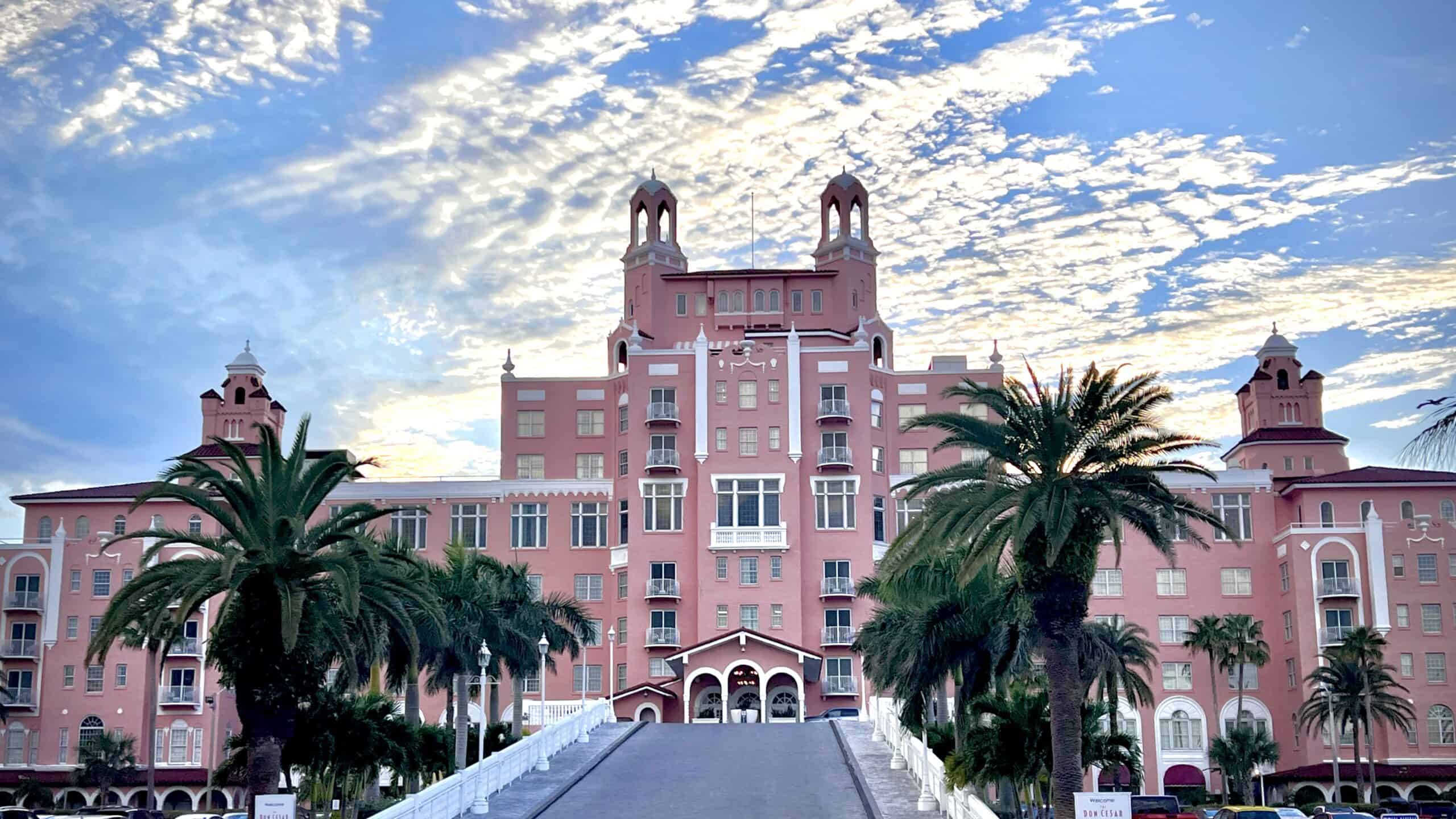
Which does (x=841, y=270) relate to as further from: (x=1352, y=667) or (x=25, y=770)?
(x=25, y=770)

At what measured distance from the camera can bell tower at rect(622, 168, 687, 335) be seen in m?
92.6

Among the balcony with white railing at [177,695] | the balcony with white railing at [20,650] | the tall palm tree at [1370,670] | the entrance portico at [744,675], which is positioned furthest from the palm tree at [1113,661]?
the balcony with white railing at [20,650]

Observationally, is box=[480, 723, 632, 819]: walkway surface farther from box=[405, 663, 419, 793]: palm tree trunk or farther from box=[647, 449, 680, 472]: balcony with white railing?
box=[647, 449, 680, 472]: balcony with white railing

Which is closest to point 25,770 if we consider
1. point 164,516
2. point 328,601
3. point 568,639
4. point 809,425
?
point 164,516

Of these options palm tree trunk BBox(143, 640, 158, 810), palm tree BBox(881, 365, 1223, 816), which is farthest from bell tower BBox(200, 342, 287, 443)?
palm tree BBox(881, 365, 1223, 816)

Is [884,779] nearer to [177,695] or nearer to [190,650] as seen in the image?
[190,650]

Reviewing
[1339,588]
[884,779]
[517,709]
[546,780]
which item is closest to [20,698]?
[517,709]

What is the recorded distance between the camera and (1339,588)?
77.2m

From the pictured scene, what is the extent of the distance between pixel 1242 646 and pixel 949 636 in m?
42.7

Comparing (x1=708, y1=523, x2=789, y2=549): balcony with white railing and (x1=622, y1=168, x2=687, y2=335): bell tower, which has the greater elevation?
(x1=622, y1=168, x2=687, y2=335): bell tower

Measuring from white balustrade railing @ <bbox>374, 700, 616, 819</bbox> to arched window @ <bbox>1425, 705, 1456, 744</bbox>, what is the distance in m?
44.0

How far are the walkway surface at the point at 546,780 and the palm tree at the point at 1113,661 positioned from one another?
1272 centimetres

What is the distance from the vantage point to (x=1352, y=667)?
69125 mm

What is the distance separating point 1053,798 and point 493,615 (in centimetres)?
2223
